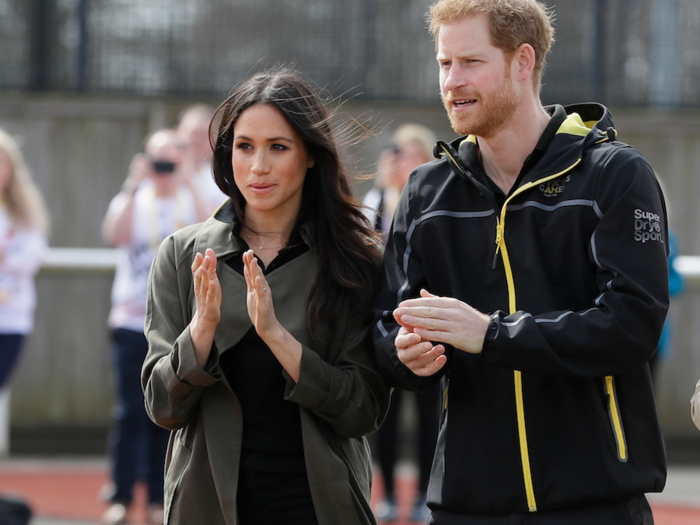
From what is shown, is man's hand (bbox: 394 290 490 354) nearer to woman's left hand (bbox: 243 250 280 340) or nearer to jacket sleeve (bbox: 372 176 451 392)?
jacket sleeve (bbox: 372 176 451 392)

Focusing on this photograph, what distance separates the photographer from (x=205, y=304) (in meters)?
2.80

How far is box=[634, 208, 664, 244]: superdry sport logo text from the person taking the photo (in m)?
2.60

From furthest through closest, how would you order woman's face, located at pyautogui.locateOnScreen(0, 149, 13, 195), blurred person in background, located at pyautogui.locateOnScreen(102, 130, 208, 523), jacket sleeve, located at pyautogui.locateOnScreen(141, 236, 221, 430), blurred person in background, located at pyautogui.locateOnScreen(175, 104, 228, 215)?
1. blurred person in background, located at pyautogui.locateOnScreen(175, 104, 228, 215)
2. woman's face, located at pyautogui.locateOnScreen(0, 149, 13, 195)
3. blurred person in background, located at pyautogui.locateOnScreen(102, 130, 208, 523)
4. jacket sleeve, located at pyautogui.locateOnScreen(141, 236, 221, 430)

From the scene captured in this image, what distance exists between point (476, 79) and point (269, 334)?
91 cm

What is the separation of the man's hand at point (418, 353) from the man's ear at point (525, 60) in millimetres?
797

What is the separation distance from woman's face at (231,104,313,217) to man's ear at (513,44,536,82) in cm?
71

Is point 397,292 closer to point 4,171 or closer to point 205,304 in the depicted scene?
point 205,304

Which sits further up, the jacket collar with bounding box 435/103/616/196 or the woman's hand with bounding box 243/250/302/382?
the jacket collar with bounding box 435/103/616/196

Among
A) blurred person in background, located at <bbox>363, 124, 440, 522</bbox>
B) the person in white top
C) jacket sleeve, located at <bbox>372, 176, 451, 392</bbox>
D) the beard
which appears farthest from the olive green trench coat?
the person in white top

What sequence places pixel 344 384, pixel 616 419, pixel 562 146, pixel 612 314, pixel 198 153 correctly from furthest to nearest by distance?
1. pixel 198 153
2. pixel 344 384
3. pixel 562 146
4. pixel 616 419
5. pixel 612 314

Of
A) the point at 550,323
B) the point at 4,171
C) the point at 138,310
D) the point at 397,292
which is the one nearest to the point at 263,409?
the point at 397,292

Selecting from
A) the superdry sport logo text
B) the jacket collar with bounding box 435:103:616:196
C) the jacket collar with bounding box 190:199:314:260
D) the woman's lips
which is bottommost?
the jacket collar with bounding box 190:199:314:260

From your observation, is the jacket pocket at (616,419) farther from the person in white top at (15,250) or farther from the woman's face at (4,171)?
the woman's face at (4,171)

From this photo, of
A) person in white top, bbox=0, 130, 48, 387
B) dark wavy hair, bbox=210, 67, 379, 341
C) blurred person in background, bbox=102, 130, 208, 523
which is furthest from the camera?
person in white top, bbox=0, 130, 48, 387
